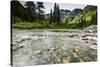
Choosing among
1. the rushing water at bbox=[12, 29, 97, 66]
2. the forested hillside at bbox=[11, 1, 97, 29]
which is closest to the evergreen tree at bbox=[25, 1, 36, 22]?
the forested hillside at bbox=[11, 1, 97, 29]

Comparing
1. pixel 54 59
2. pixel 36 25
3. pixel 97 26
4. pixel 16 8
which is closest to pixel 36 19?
pixel 36 25

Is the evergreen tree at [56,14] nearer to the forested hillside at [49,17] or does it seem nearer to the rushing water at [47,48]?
the forested hillside at [49,17]

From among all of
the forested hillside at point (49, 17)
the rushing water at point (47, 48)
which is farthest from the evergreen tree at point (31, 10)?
the rushing water at point (47, 48)

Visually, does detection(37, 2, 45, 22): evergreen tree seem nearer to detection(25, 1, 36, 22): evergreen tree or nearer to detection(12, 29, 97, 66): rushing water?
detection(25, 1, 36, 22): evergreen tree

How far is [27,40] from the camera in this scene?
1993 mm

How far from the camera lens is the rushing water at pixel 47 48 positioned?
77.0 inches

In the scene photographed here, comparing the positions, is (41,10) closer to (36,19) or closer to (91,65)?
(36,19)

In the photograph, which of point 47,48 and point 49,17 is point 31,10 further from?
point 47,48

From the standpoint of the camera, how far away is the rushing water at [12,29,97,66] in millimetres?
1957

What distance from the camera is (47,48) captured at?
2062 mm

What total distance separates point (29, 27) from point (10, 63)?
44 centimetres

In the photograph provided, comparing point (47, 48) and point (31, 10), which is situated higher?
point (31, 10)

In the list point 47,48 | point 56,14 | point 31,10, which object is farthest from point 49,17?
point 47,48

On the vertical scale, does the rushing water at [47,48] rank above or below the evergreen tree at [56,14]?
below
